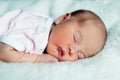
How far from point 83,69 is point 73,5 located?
706 mm

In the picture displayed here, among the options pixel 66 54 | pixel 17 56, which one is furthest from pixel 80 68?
pixel 17 56

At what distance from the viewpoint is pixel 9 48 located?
1362 mm

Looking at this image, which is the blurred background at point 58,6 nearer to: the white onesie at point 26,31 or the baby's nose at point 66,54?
the white onesie at point 26,31

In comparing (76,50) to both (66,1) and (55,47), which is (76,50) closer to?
(55,47)

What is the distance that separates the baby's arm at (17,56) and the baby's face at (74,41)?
5 centimetres

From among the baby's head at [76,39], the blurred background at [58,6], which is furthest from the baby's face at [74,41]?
the blurred background at [58,6]

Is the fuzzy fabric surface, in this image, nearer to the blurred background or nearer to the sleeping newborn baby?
the sleeping newborn baby

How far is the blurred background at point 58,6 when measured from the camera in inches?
72.2

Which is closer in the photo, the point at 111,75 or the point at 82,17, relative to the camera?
the point at 111,75

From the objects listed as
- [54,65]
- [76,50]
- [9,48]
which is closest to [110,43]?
[76,50]

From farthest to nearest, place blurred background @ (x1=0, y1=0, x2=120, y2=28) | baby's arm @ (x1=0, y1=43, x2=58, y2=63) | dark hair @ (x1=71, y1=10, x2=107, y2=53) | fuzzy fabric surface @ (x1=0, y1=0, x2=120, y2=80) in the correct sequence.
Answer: blurred background @ (x1=0, y1=0, x2=120, y2=28) < dark hair @ (x1=71, y1=10, x2=107, y2=53) < baby's arm @ (x1=0, y1=43, x2=58, y2=63) < fuzzy fabric surface @ (x1=0, y1=0, x2=120, y2=80)

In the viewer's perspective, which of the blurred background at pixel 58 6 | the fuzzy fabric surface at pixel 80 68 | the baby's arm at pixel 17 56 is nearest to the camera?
the fuzzy fabric surface at pixel 80 68

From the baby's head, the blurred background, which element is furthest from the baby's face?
the blurred background

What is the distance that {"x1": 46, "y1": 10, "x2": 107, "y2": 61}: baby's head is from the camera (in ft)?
4.61
